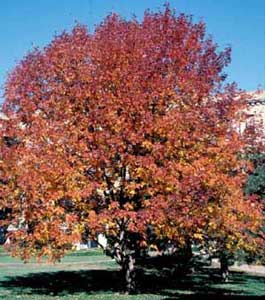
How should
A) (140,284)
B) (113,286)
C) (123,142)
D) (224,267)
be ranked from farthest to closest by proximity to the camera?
(224,267) → (140,284) → (113,286) → (123,142)

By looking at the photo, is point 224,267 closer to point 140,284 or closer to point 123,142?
point 140,284

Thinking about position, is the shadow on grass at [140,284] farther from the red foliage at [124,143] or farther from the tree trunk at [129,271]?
the red foliage at [124,143]

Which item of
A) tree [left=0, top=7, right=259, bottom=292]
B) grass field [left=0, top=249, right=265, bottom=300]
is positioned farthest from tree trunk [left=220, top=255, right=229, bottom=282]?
tree [left=0, top=7, right=259, bottom=292]

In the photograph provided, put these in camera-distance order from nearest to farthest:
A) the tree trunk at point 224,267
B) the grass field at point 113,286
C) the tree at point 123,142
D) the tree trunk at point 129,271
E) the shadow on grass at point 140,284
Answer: the tree at point 123,142 < the grass field at point 113,286 < the tree trunk at point 129,271 < the shadow on grass at point 140,284 < the tree trunk at point 224,267

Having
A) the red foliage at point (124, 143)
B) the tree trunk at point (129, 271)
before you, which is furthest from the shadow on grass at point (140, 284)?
the red foliage at point (124, 143)

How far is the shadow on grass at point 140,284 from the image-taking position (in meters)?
23.7

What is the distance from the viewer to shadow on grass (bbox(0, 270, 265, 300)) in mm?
23734

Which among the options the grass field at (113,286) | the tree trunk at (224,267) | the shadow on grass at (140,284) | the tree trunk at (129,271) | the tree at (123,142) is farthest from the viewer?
the tree trunk at (224,267)

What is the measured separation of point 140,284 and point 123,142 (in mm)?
10664

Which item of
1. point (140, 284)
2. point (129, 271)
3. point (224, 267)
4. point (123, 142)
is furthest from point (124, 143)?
point (224, 267)

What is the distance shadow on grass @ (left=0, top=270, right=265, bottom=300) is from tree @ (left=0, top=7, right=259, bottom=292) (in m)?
3.53

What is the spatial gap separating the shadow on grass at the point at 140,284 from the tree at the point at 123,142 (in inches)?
139

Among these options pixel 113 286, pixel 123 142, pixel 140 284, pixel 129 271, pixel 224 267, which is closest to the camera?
pixel 123 142

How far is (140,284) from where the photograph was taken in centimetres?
2809
